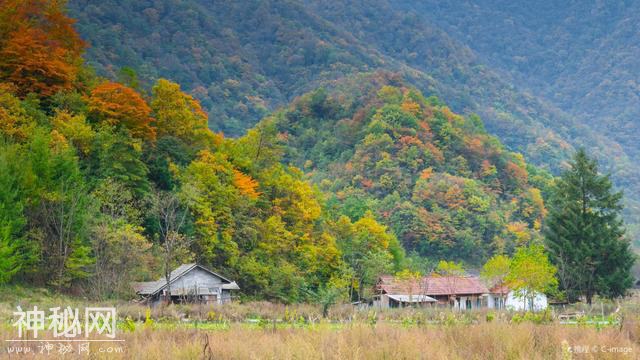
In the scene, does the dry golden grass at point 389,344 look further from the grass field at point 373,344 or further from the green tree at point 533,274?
the green tree at point 533,274

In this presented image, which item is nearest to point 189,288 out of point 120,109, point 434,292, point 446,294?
point 120,109

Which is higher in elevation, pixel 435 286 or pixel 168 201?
pixel 168 201

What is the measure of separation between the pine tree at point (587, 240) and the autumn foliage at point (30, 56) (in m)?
38.5

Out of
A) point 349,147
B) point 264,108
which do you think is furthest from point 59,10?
point 264,108

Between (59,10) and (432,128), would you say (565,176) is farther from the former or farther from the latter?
(432,128)

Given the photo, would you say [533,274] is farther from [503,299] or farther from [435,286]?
[503,299]

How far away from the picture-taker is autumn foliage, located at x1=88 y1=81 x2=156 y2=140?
46.0m

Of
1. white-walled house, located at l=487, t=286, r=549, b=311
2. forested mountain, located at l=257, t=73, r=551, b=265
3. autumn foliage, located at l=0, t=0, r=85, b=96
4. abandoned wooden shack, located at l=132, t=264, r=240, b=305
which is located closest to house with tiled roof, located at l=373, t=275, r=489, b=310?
white-walled house, located at l=487, t=286, r=549, b=311

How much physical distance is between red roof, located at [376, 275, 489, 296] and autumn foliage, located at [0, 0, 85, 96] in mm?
31749

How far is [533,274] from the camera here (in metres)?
46.4

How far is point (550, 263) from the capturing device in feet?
165

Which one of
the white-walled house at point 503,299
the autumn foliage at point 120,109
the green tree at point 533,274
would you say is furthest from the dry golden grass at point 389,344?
the white-walled house at point 503,299

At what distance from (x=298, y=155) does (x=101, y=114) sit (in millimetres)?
65289

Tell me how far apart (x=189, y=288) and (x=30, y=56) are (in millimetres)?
19501
